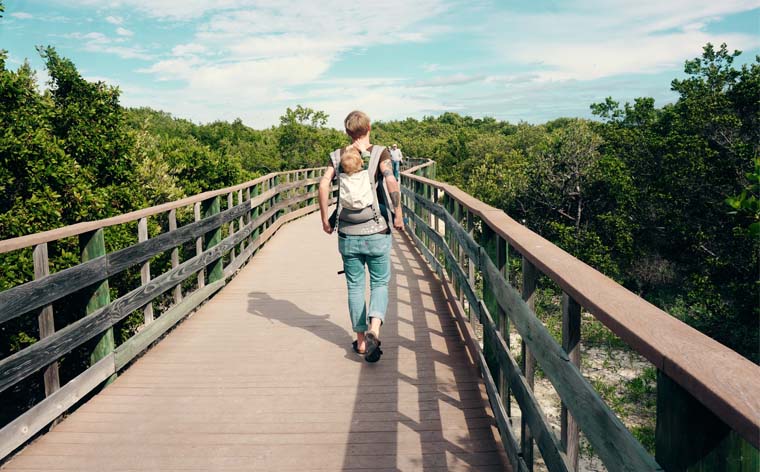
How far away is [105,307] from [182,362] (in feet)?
3.02

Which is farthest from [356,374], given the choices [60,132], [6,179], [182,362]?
[60,132]

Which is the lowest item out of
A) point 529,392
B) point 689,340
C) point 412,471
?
point 412,471

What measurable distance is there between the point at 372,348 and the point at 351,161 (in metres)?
1.37

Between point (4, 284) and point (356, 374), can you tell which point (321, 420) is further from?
point (4, 284)

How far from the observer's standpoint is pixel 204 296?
7.37 meters

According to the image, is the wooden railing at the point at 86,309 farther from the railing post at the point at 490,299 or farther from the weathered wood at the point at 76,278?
the railing post at the point at 490,299

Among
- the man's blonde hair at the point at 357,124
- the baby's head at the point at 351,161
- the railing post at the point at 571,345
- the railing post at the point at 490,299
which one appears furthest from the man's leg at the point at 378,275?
the railing post at the point at 571,345

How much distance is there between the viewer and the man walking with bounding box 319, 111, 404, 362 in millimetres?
5020

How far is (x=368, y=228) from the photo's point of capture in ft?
16.5

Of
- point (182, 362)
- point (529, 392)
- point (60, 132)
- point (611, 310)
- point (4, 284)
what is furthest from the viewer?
point (60, 132)

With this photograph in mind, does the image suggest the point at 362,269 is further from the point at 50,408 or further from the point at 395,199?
the point at 50,408

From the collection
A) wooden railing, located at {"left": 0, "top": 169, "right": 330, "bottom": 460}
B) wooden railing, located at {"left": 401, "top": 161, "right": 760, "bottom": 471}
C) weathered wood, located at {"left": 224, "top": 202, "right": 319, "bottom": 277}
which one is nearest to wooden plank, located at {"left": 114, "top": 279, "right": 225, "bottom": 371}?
wooden railing, located at {"left": 0, "top": 169, "right": 330, "bottom": 460}

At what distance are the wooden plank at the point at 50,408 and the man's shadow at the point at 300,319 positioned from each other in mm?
1769

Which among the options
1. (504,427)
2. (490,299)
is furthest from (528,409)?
(490,299)
